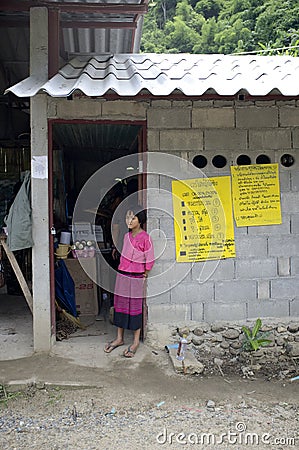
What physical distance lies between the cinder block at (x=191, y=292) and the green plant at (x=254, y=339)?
0.52 meters

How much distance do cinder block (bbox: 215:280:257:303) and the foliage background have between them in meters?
18.7

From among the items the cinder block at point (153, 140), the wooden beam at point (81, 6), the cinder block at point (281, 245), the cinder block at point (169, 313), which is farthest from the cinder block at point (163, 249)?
the wooden beam at point (81, 6)

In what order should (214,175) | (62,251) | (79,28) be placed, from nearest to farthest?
(214,175), (79,28), (62,251)

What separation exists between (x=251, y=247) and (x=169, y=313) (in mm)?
1122

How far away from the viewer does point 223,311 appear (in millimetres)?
5383

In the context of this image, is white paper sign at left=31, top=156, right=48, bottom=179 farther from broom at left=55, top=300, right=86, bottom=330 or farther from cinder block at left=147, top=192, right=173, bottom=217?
broom at left=55, top=300, right=86, bottom=330

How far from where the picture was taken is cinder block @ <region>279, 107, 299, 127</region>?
17.6ft

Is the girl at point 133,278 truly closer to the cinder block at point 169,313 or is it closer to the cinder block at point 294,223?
the cinder block at point 169,313

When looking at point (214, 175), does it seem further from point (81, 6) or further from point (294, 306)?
point (81, 6)

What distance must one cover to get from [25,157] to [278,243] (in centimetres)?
473

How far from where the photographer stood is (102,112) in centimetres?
527

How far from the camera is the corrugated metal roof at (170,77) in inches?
173

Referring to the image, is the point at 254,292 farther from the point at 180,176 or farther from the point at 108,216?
the point at 108,216

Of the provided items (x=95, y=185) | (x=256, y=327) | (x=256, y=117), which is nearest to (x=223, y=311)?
(x=256, y=327)
